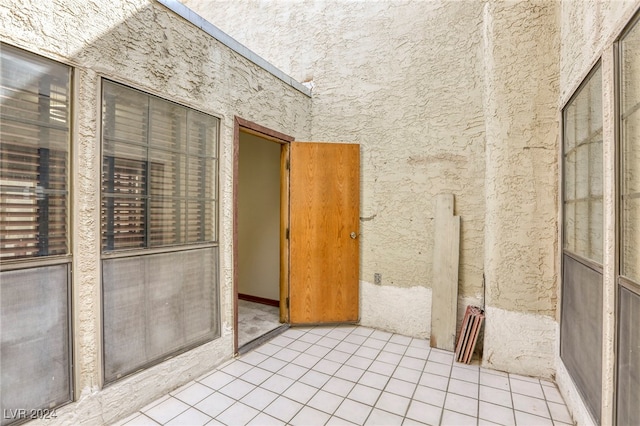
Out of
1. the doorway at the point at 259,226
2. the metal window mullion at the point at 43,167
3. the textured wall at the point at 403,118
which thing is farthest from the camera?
the doorway at the point at 259,226

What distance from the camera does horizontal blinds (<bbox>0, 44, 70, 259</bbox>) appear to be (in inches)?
51.9

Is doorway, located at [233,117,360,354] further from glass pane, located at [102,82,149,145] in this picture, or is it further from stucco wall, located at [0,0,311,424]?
glass pane, located at [102,82,149,145]

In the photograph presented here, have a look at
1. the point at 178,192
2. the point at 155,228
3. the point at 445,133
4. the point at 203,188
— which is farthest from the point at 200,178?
the point at 445,133

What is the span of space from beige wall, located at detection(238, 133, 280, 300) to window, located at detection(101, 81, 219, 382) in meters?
1.58

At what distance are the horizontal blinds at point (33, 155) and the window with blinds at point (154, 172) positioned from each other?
194 mm

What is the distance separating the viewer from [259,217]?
3998mm

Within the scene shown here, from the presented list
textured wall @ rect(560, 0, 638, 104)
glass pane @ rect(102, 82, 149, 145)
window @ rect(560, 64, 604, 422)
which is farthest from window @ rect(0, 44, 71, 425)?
window @ rect(560, 64, 604, 422)

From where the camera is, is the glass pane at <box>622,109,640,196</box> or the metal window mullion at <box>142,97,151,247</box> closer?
the glass pane at <box>622,109,640,196</box>

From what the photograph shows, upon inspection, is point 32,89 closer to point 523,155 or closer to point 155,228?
point 155,228

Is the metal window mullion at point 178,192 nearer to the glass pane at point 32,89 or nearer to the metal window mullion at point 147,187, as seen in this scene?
the metal window mullion at point 147,187

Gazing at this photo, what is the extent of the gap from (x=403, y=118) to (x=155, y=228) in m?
2.48

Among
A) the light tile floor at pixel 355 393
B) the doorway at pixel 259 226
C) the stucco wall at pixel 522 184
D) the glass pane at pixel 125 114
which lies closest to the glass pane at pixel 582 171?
the stucco wall at pixel 522 184

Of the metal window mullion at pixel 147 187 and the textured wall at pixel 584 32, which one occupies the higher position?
the textured wall at pixel 584 32

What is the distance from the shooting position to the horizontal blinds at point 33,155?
1.32 m
